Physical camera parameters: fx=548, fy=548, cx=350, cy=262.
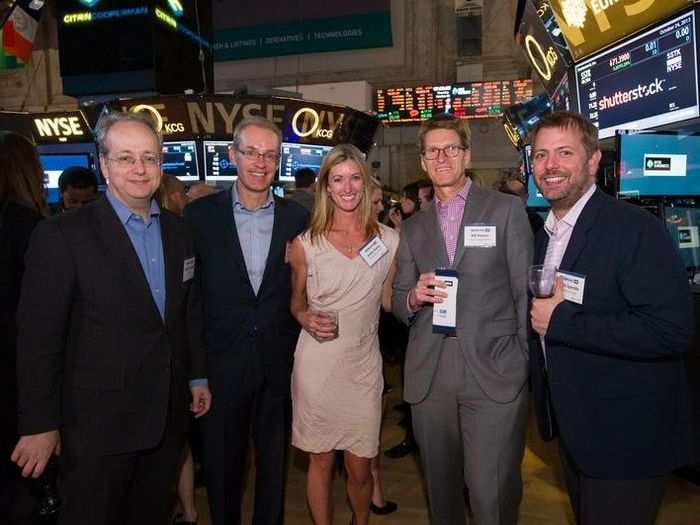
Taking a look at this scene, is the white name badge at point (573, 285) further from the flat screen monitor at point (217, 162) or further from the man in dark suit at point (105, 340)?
the flat screen monitor at point (217, 162)

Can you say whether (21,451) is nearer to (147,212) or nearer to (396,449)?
(147,212)

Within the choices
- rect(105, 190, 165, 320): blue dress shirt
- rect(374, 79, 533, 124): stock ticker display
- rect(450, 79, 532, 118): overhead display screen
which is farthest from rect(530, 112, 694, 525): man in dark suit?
rect(450, 79, 532, 118): overhead display screen

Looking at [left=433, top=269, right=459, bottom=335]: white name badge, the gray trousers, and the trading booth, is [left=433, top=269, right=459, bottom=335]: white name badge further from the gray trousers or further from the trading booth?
the trading booth

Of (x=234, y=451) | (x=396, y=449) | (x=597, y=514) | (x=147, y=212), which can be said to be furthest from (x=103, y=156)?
(x=396, y=449)

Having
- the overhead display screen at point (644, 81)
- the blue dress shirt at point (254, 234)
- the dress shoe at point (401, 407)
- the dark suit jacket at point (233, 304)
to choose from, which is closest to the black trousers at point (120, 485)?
the dark suit jacket at point (233, 304)

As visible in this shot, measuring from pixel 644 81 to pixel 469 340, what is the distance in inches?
109

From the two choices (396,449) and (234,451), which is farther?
(396,449)

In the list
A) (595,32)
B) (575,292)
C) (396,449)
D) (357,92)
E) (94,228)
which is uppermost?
(357,92)

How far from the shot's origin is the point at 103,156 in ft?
6.29

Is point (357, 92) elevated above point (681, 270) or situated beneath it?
elevated above

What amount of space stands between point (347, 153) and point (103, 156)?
3.34 feet

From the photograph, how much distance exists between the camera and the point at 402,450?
12.7 ft

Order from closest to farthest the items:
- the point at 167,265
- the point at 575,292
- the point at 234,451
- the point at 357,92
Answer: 1. the point at 575,292
2. the point at 167,265
3. the point at 234,451
4. the point at 357,92

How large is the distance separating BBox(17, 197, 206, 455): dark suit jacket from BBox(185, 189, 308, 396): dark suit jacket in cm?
44
